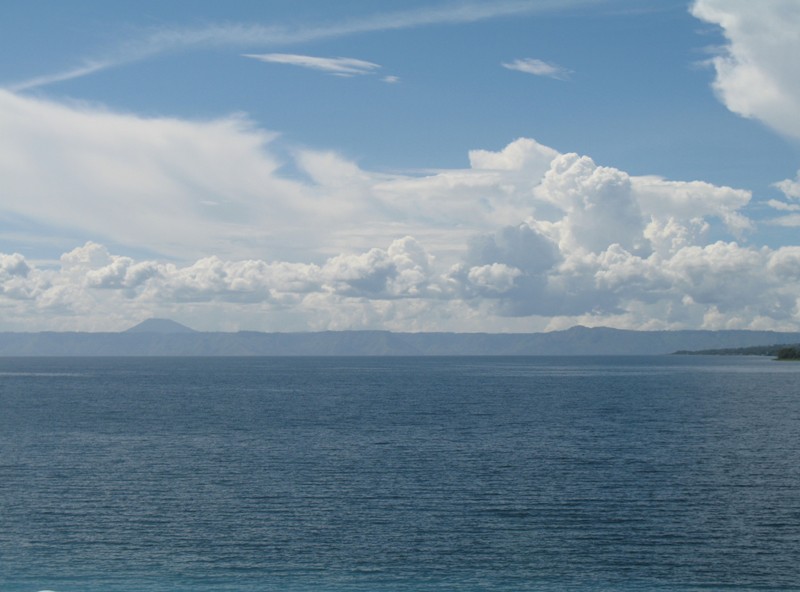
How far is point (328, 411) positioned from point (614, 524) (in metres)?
82.3

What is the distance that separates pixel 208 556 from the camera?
4547 centimetres

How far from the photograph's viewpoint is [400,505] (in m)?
57.2

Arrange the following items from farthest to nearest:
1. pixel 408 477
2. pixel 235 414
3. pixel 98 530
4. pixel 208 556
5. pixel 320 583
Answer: pixel 235 414 → pixel 408 477 → pixel 98 530 → pixel 208 556 → pixel 320 583

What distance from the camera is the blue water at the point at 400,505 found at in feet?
140

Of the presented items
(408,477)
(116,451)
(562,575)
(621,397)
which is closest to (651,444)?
(408,477)

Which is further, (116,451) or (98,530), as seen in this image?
(116,451)

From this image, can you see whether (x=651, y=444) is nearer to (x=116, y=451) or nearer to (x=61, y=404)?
(x=116, y=451)

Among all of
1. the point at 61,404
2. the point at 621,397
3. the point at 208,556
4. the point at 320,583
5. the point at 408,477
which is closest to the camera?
the point at 320,583

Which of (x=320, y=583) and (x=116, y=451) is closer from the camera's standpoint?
(x=320, y=583)

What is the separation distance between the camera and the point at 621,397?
527 ft

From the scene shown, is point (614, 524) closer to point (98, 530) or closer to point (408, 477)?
point (408, 477)

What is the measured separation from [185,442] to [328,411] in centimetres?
4238

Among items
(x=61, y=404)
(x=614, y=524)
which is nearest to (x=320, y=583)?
(x=614, y=524)

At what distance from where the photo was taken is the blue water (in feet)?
140
